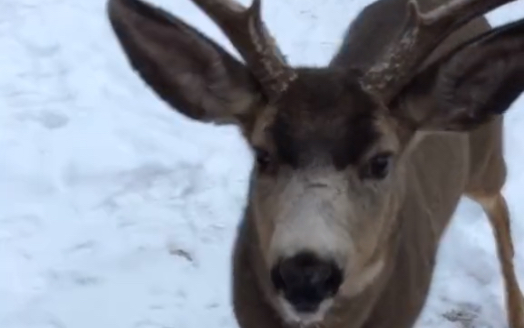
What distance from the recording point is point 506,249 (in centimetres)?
595

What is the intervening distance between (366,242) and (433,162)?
44.0 inches

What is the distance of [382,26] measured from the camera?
5.31m

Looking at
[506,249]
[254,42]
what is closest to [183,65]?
[254,42]

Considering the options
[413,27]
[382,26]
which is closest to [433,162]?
[382,26]

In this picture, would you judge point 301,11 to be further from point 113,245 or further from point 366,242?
point 366,242

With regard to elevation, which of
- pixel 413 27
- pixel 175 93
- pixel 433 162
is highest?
pixel 413 27

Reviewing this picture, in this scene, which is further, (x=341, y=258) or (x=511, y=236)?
(x=511, y=236)

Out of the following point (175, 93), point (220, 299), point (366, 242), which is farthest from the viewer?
point (220, 299)

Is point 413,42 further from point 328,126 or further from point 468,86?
point 328,126

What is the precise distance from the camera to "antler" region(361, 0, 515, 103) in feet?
13.7

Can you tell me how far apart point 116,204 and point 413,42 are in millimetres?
2607

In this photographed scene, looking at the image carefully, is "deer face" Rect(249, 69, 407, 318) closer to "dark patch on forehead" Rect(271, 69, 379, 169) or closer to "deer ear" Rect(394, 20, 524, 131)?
"dark patch on forehead" Rect(271, 69, 379, 169)

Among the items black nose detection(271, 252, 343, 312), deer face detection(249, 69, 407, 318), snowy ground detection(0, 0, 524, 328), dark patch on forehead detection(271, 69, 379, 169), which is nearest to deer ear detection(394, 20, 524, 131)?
deer face detection(249, 69, 407, 318)

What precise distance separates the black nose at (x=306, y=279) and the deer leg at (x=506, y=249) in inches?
87.4
